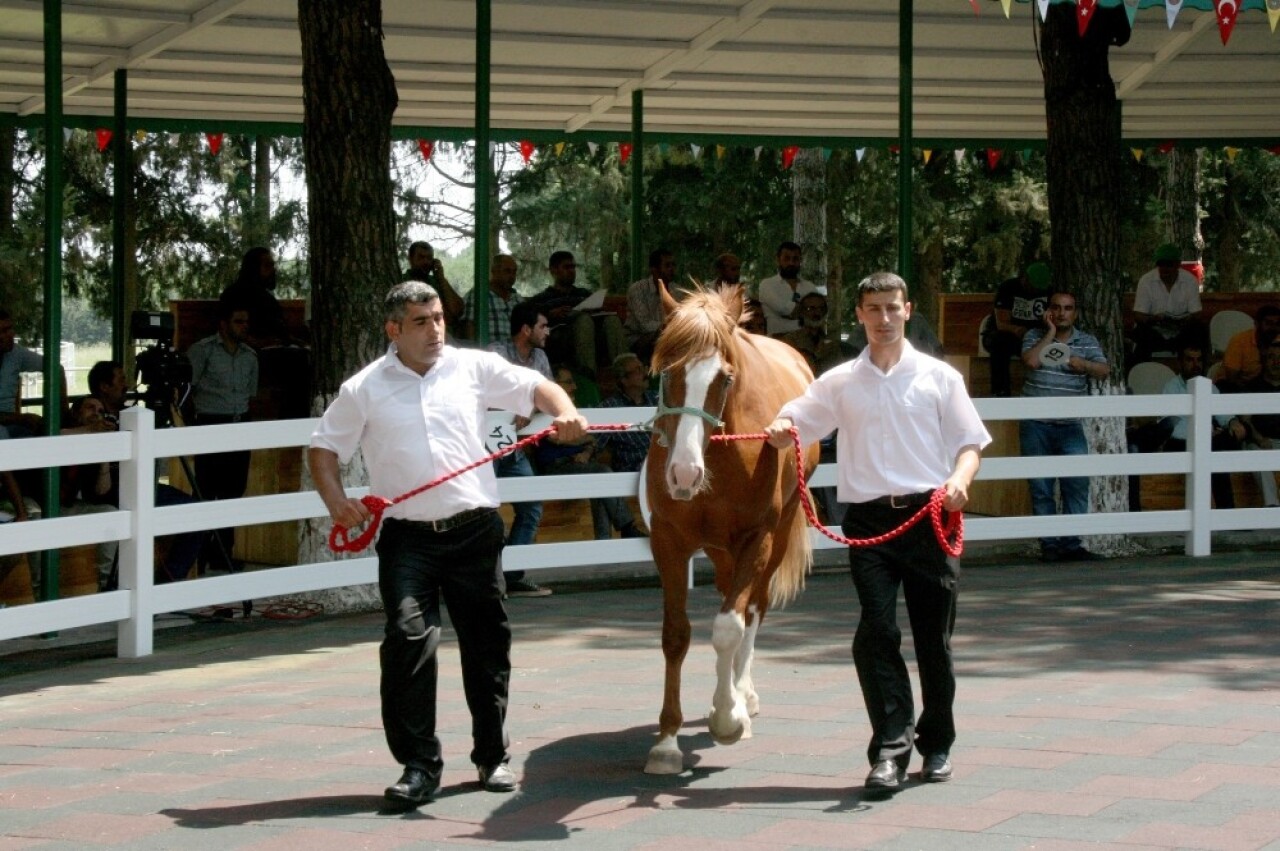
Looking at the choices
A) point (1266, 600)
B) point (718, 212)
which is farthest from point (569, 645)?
point (718, 212)

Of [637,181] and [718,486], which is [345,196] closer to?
[718,486]

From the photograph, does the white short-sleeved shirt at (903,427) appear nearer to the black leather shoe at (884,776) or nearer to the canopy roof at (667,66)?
the black leather shoe at (884,776)

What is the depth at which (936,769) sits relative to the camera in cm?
703

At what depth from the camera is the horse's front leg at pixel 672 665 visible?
23.8ft

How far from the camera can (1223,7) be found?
42.5 feet

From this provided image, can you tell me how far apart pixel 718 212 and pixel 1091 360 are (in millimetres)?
20385

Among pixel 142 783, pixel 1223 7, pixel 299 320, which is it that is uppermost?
pixel 1223 7

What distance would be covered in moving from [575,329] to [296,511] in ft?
13.2

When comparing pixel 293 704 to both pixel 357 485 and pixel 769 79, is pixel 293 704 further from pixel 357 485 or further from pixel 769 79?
pixel 769 79

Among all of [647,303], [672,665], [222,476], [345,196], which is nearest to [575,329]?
[647,303]

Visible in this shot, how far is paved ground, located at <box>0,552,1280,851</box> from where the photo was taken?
639 cm

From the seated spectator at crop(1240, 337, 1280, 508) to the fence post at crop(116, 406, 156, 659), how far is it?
9.26 metres

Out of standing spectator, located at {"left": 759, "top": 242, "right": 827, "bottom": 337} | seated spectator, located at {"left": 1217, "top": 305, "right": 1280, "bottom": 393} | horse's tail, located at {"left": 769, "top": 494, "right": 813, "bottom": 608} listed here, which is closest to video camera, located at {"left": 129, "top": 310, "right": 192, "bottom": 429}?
standing spectator, located at {"left": 759, "top": 242, "right": 827, "bottom": 337}

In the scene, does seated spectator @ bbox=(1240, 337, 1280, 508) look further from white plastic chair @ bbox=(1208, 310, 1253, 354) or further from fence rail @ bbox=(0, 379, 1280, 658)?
white plastic chair @ bbox=(1208, 310, 1253, 354)
